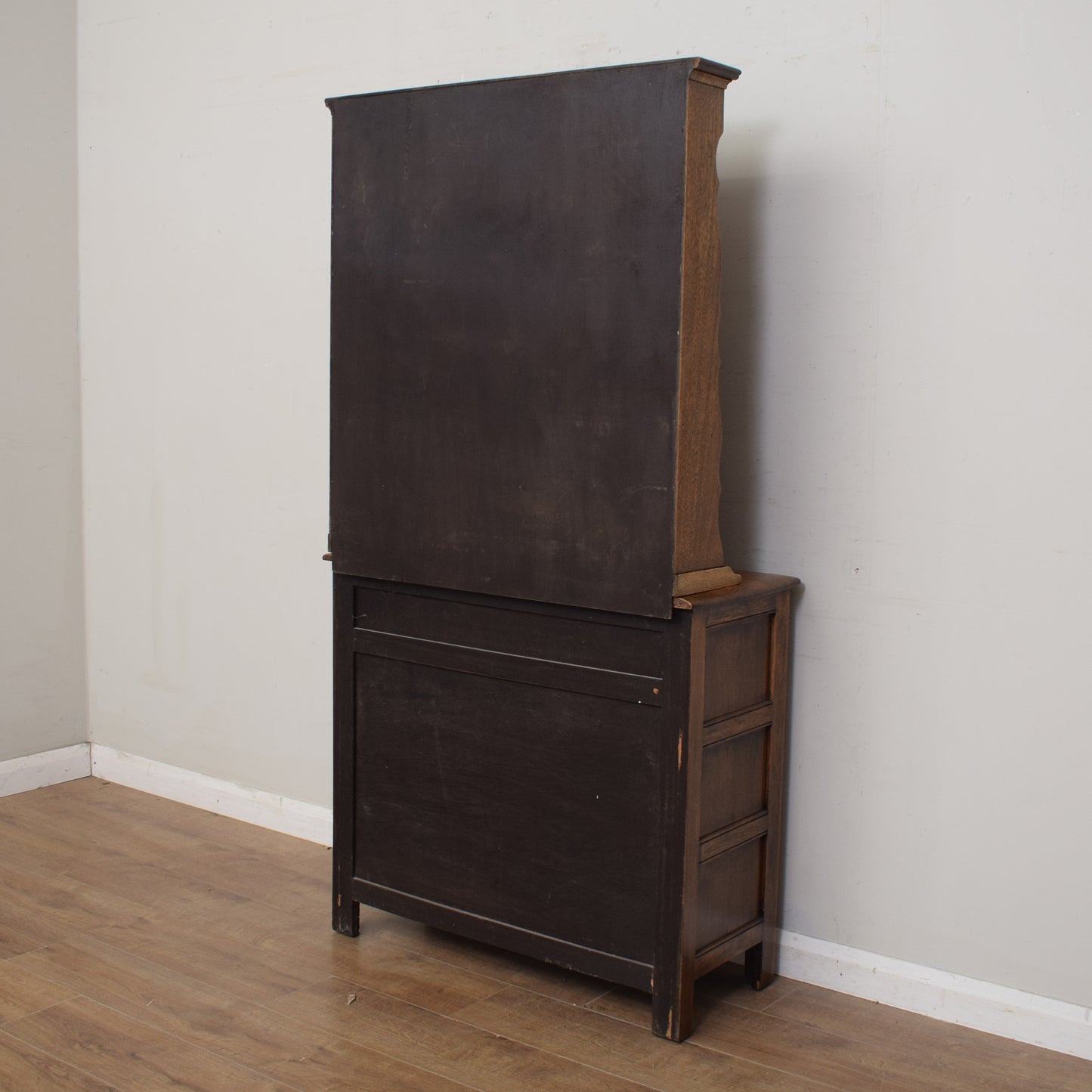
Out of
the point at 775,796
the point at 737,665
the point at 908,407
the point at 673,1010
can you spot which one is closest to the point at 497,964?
the point at 673,1010

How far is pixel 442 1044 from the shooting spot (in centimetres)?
250

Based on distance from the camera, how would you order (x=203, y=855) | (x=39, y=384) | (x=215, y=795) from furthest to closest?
(x=39, y=384) < (x=215, y=795) < (x=203, y=855)

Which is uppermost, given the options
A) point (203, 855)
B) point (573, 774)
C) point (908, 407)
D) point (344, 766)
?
point (908, 407)

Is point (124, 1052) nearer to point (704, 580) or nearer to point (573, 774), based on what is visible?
point (573, 774)

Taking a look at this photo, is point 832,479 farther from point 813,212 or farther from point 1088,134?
point 1088,134

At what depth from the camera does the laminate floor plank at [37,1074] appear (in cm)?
231

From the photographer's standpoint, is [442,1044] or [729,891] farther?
[729,891]

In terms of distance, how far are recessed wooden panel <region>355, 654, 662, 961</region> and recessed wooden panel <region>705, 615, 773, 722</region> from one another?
152 millimetres

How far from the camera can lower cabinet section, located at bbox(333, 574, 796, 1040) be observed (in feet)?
8.25

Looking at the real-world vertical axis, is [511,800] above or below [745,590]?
below

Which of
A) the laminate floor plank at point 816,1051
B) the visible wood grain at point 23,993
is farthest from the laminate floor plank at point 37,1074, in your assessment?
the laminate floor plank at point 816,1051

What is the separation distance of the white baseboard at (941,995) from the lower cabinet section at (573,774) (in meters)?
0.11

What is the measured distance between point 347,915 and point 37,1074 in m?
0.83

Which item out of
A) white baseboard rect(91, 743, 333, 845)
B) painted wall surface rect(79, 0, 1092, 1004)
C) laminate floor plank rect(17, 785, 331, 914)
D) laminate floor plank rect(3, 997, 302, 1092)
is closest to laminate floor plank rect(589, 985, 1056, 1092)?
painted wall surface rect(79, 0, 1092, 1004)
